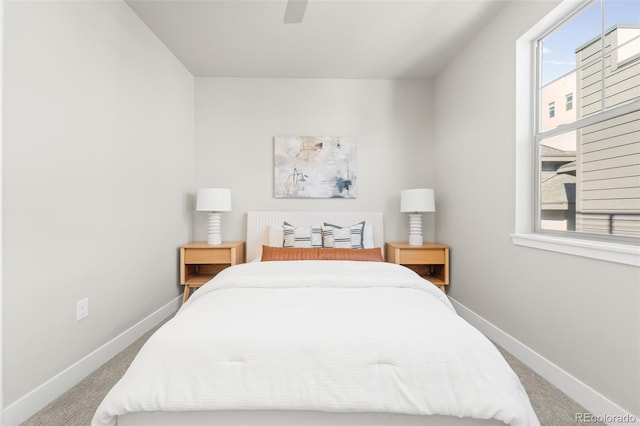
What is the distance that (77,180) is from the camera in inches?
72.6

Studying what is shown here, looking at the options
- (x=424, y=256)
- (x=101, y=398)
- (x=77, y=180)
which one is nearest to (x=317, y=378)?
(x=101, y=398)

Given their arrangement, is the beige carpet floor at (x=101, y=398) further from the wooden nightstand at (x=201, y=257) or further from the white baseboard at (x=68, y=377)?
the wooden nightstand at (x=201, y=257)

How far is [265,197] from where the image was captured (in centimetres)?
357

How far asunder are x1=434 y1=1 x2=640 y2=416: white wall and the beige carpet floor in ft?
0.56

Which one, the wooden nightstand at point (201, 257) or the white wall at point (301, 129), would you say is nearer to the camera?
the wooden nightstand at point (201, 257)

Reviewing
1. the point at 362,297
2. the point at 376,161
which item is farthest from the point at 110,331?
the point at 376,161

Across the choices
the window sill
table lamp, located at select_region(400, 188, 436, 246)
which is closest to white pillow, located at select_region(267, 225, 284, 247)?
table lamp, located at select_region(400, 188, 436, 246)

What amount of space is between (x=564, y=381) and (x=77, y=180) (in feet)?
10.5

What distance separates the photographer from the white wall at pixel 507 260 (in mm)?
1501

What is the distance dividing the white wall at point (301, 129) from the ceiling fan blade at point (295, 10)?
5.75ft

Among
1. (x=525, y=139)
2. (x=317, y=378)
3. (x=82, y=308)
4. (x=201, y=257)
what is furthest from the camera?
(x=201, y=257)

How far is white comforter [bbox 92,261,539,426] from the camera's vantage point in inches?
43.9

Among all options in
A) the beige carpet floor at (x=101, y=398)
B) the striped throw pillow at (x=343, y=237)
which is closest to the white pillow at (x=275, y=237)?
the striped throw pillow at (x=343, y=237)

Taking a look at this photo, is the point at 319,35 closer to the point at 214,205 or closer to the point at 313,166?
the point at 313,166
